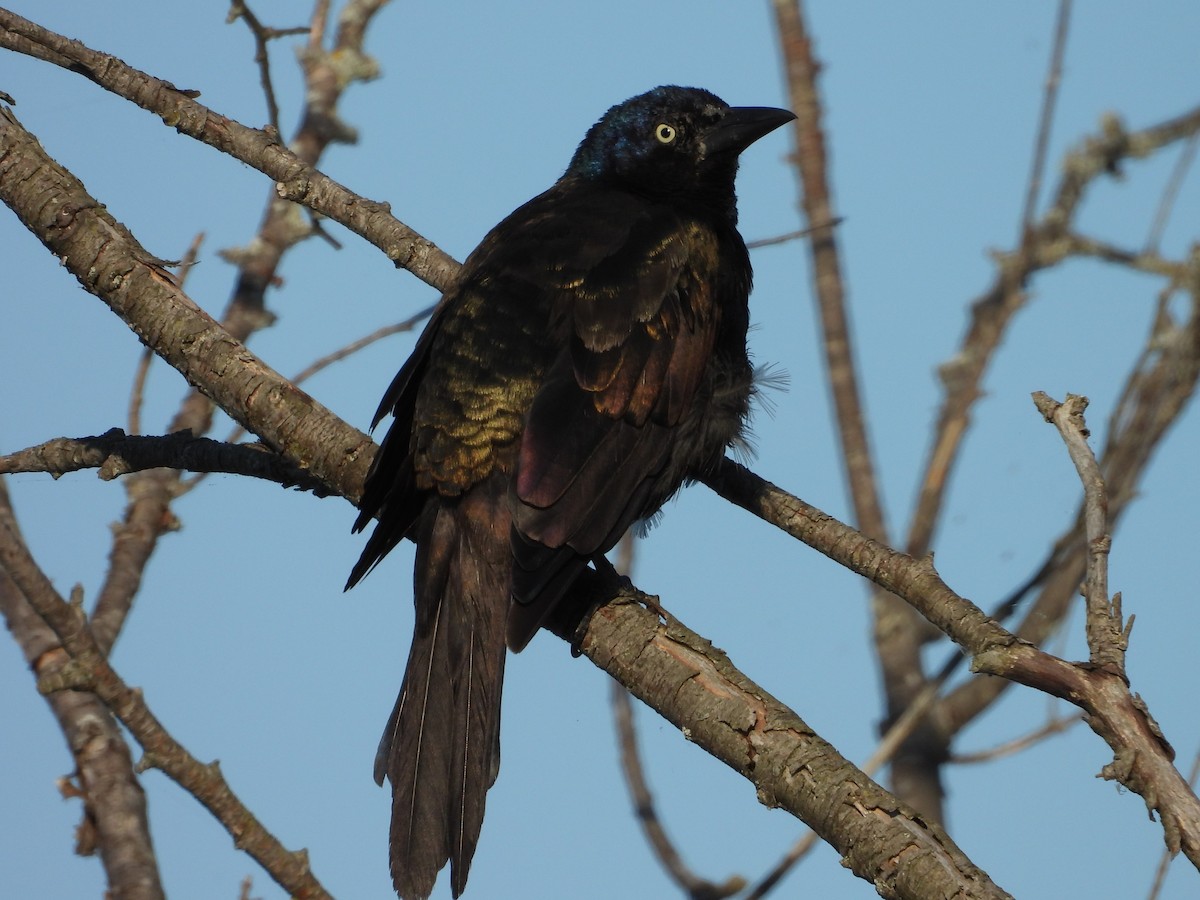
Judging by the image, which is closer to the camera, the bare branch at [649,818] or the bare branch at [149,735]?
the bare branch at [149,735]

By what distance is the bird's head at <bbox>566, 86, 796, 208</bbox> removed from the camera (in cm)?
511

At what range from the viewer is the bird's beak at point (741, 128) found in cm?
509

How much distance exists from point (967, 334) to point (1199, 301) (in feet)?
3.31

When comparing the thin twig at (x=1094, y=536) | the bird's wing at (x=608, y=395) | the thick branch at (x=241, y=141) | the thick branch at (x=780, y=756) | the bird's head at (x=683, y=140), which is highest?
the bird's head at (x=683, y=140)

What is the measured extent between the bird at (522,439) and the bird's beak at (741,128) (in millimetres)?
564

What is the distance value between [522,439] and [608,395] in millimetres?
295

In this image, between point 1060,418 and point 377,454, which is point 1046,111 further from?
point 377,454

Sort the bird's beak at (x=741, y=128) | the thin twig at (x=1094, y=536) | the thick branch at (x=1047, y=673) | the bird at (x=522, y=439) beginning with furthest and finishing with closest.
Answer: the bird's beak at (x=741, y=128), the bird at (x=522, y=439), the thin twig at (x=1094, y=536), the thick branch at (x=1047, y=673)

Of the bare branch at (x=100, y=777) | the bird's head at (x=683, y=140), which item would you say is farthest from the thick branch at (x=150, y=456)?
the bird's head at (x=683, y=140)

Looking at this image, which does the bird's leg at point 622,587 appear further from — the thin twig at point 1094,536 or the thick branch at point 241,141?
the thick branch at point 241,141

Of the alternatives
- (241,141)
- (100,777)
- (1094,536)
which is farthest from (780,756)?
(241,141)

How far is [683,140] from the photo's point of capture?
514 cm

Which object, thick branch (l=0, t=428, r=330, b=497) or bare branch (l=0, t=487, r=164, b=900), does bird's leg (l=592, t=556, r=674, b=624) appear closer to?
thick branch (l=0, t=428, r=330, b=497)

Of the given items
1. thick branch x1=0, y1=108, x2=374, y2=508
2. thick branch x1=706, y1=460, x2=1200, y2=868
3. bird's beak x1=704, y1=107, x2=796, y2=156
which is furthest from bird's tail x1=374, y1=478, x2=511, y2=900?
bird's beak x1=704, y1=107, x2=796, y2=156
